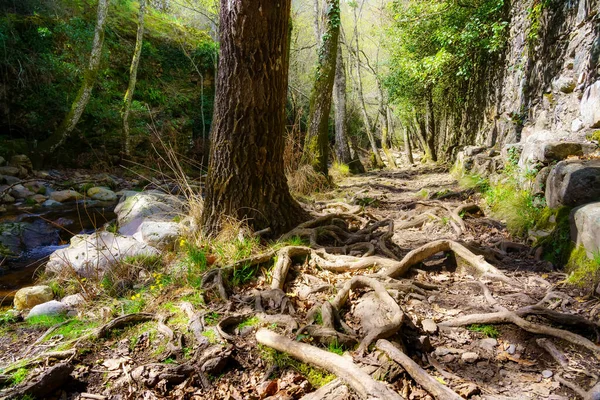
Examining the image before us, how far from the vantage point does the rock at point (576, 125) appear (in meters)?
3.98

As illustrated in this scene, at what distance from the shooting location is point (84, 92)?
389 inches

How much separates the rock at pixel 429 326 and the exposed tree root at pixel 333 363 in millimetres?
726

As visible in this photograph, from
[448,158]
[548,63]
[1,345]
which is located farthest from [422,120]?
[1,345]

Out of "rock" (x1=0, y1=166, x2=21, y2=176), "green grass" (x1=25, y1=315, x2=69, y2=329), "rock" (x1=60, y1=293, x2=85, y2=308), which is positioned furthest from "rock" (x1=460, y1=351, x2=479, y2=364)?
"rock" (x1=0, y1=166, x2=21, y2=176)

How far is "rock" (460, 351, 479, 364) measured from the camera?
6.26ft

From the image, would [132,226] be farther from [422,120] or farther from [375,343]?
[422,120]

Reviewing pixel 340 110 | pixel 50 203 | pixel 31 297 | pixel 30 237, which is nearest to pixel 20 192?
pixel 50 203

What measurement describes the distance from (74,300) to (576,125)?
5.69 m

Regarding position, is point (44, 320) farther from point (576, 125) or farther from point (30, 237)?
point (576, 125)

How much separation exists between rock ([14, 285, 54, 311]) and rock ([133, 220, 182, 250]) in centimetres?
101

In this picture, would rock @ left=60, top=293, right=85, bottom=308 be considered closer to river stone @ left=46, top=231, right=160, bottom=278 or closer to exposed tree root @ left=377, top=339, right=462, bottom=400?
river stone @ left=46, top=231, right=160, bottom=278

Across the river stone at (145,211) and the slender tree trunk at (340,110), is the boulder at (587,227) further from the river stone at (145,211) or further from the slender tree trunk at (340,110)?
the slender tree trunk at (340,110)

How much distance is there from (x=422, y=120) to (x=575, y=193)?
1323 cm

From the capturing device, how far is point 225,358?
1901mm
